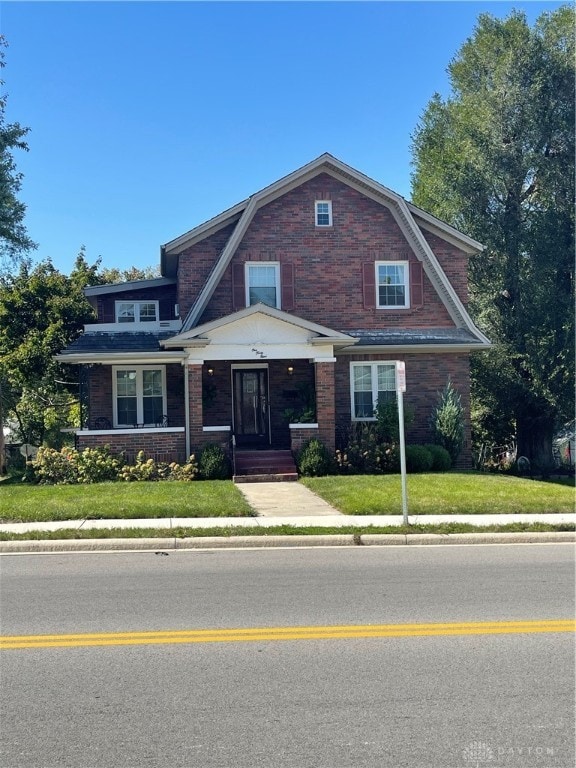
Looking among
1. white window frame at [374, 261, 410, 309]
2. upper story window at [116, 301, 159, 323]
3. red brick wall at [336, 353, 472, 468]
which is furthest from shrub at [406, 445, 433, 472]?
upper story window at [116, 301, 159, 323]

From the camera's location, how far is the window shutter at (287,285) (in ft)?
66.9

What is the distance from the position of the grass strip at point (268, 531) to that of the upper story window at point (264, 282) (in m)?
10.7

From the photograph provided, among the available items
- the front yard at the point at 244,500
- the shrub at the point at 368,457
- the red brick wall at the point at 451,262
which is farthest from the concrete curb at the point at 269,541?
the red brick wall at the point at 451,262

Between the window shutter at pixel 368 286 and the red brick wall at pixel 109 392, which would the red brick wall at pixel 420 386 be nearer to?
the window shutter at pixel 368 286

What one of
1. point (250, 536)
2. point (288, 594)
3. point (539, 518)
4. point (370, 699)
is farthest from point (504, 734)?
point (539, 518)

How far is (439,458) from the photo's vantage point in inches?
715

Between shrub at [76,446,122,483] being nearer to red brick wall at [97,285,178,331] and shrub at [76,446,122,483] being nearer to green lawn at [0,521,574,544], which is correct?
green lawn at [0,521,574,544]

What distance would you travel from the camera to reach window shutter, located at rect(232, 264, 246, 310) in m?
20.1

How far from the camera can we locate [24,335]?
25328mm

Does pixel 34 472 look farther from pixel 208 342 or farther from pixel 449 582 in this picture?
pixel 449 582

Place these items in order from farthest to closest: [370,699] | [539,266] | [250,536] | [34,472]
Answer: [539,266]
[34,472]
[250,536]
[370,699]

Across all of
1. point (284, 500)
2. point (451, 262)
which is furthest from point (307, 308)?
point (284, 500)

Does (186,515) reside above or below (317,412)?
below

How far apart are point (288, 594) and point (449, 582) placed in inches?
72.7
